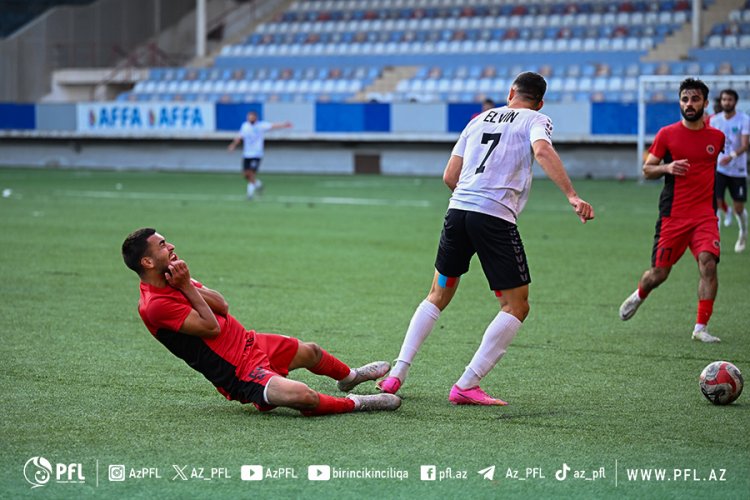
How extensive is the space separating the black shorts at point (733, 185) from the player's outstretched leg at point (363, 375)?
10687 millimetres

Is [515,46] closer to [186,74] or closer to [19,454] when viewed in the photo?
[186,74]

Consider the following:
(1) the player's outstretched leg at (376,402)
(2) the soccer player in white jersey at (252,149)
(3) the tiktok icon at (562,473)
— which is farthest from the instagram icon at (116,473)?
(2) the soccer player in white jersey at (252,149)

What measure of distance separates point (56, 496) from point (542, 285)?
7936mm

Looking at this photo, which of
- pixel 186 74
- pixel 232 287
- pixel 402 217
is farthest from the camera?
pixel 186 74

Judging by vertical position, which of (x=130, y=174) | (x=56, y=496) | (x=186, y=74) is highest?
(x=186, y=74)

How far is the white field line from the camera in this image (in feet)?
78.0

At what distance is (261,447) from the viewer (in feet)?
18.2

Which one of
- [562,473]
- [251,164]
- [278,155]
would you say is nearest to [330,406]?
[562,473]

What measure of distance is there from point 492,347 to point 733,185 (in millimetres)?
10957

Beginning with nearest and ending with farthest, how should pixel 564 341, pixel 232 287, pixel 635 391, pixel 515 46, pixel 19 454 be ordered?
pixel 19 454 < pixel 635 391 < pixel 564 341 < pixel 232 287 < pixel 515 46

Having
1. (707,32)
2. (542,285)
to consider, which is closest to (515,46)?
(707,32)

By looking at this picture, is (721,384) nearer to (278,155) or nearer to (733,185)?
(733,185)

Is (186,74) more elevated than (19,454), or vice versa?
(186,74)

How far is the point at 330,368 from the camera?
6730 millimetres
